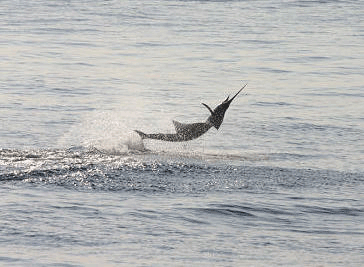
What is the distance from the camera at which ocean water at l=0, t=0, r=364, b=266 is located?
15945 millimetres

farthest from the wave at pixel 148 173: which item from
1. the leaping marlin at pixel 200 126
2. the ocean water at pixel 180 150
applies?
the leaping marlin at pixel 200 126

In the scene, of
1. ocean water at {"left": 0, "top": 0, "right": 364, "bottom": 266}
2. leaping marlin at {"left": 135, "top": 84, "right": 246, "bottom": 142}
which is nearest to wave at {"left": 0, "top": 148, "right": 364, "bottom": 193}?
ocean water at {"left": 0, "top": 0, "right": 364, "bottom": 266}

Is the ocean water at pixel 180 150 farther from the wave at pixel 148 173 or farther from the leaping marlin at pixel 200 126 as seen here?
the leaping marlin at pixel 200 126

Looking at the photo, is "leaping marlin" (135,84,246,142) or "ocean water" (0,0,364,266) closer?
"ocean water" (0,0,364,266)

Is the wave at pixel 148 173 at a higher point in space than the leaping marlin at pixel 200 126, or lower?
lower

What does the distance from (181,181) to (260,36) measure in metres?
28.2

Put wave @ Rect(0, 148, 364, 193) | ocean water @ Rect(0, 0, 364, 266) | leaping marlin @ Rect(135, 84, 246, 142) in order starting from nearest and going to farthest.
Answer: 1. ocean water @ Rect(0, 0, 364, 266)
2. wave @ Rect(0, 148, 364, 193)
3. leaping marlin @ Rect(135, 84, 246, 142)

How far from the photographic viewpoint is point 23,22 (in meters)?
52.1

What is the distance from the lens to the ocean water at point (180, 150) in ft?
52.3

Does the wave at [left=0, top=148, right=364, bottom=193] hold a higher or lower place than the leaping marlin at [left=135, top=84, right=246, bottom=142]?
lower

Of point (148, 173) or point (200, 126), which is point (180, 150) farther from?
point (148, 173)

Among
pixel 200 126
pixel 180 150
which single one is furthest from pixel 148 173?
pixel 180 150

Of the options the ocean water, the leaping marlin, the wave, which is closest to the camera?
the ocean water

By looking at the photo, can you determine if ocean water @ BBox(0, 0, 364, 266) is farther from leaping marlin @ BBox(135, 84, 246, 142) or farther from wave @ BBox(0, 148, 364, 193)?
leaping marlin @ BBox(135, 84, 246, 142)
